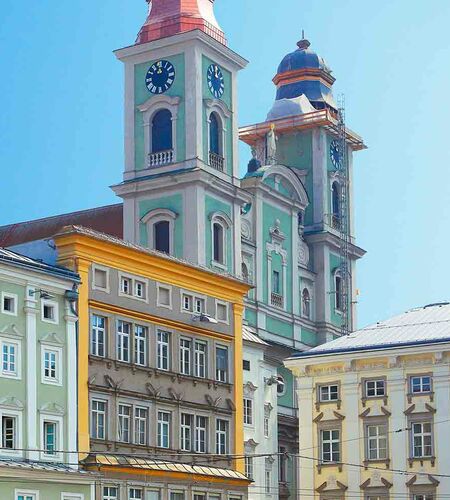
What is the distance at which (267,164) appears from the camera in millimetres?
103250

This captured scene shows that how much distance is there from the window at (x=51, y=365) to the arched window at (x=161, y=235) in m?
34.8

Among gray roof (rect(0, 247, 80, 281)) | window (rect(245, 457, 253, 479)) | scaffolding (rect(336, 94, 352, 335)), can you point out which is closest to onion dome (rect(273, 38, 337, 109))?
scaffolding (rect(336, 94, 352, 335))

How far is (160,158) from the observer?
92.5 meters

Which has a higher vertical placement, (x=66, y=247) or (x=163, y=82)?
(x=163, y=82)

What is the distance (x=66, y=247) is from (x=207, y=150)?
35265 mm

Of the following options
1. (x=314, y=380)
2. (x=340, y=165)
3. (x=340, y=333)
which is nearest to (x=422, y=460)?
(x=314, y=380)

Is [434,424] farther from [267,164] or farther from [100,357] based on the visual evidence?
[267,164]

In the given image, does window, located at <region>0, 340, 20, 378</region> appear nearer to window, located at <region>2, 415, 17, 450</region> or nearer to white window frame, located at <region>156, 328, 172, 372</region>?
window, located at <region>2, 415, 17, 450</region>

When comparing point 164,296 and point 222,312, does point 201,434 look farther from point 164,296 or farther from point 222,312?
point 164,296

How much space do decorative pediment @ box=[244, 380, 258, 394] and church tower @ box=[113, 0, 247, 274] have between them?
57.0 ft

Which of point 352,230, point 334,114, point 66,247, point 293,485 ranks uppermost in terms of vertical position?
point 334,114

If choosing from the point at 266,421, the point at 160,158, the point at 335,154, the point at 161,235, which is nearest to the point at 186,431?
the point at 266,421

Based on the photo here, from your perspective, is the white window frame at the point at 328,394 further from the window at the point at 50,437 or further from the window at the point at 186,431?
the window at the point at 50,437

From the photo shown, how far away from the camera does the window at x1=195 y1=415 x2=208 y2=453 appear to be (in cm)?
6283
